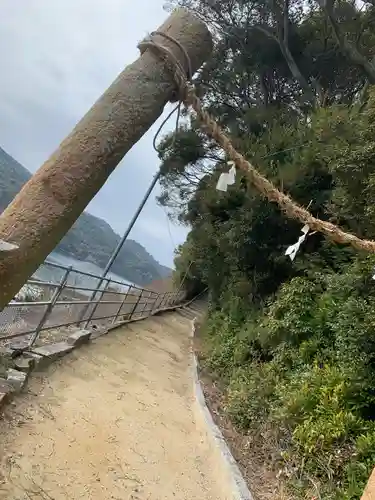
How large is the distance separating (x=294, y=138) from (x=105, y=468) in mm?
7847

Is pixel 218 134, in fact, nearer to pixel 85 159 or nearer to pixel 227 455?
pixel 85 159

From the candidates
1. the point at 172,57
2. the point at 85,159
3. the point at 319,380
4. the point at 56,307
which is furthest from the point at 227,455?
the point at 172,57

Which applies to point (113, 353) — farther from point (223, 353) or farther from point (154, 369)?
point (223, 353)

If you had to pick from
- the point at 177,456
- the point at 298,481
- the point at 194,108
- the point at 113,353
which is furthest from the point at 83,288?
the point at 194,108

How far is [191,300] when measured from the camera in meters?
31.0

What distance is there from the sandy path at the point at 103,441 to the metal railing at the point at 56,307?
1.55 feet

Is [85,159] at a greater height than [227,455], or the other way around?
A: [85,159]

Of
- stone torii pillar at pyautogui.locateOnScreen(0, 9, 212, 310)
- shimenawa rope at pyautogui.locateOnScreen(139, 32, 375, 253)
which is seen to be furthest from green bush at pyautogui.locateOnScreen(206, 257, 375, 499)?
stone torii pillar at pyautogui.locateOnScreen(0, 9, 212, 310)

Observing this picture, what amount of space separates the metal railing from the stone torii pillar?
2.18 meters

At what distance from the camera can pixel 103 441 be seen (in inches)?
159

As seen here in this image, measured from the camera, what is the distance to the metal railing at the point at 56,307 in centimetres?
468

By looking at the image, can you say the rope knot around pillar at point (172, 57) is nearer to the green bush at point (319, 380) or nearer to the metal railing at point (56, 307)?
the metal railing at point (56, 307)

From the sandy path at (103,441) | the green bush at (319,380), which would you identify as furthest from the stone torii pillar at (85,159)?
the green bush at (319,380)

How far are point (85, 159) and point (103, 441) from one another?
3220 mm
